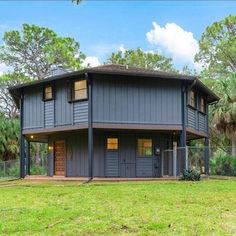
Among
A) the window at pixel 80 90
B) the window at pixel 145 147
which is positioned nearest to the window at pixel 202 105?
the window at pixel 145 147

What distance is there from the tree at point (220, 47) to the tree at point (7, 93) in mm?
18601

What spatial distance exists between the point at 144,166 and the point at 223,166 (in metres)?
5.50

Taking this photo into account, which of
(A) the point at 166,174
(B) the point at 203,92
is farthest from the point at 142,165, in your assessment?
(B) the point at 203,92

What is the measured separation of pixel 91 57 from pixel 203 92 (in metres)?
26.7

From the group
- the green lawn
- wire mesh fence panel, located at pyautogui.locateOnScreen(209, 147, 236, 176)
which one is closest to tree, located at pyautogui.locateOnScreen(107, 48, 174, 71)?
wire mesh fence panel, located at pyautogui.locateOnScreen(209, 147, 236, 176)

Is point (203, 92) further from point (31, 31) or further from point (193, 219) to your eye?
point (31, 31)

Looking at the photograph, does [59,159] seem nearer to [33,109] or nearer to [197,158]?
[33,109]

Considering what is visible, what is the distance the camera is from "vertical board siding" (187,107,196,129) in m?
22.0

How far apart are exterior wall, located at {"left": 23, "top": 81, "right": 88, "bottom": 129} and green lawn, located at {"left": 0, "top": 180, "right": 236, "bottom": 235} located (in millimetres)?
7075

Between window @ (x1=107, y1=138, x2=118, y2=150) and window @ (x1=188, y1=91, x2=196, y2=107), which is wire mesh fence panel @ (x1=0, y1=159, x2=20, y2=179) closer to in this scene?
window @ (x1=107, y1=138, x2=118, y2=150)

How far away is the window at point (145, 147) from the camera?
72.4 ft

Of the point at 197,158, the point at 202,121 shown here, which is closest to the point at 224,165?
the point at 197,158

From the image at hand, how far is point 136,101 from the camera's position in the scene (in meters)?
20.4

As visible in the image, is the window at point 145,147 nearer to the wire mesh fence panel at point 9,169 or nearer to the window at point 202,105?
the window at point 202,105
